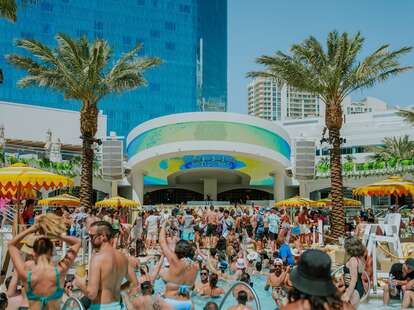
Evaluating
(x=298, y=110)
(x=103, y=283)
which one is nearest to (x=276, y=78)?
(x=103, y=283)

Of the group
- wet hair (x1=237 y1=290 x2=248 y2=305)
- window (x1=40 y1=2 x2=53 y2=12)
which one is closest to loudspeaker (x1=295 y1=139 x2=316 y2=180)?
wet hair (x1=237 y1=290 x2=248 y2=305)

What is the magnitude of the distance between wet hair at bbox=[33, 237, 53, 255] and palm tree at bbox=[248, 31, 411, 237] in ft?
54.2

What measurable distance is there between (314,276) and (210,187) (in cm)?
5151

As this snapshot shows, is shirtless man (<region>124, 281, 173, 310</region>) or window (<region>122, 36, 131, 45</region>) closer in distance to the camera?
shirtless man (<region>124, 281, 173, 310</region>)

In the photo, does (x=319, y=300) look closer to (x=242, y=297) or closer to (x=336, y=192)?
(x=242, y=297)

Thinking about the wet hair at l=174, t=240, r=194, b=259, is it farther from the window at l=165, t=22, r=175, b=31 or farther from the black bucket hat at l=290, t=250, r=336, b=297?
the window at l=165, t=22, r=175, b=31

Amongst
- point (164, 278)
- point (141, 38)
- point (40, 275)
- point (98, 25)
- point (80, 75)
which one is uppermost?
point (98, 25)

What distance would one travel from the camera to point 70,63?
2138 cm

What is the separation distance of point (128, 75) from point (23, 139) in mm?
34873

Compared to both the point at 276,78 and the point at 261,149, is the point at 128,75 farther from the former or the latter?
the point at 261,149

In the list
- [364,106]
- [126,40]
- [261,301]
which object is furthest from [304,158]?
[364,106]

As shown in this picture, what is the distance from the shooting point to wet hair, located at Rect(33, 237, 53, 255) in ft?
14.3

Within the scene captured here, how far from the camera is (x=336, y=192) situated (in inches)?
794

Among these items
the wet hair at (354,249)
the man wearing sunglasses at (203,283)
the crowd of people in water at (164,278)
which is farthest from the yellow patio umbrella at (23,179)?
the wet hair at (354,249)
